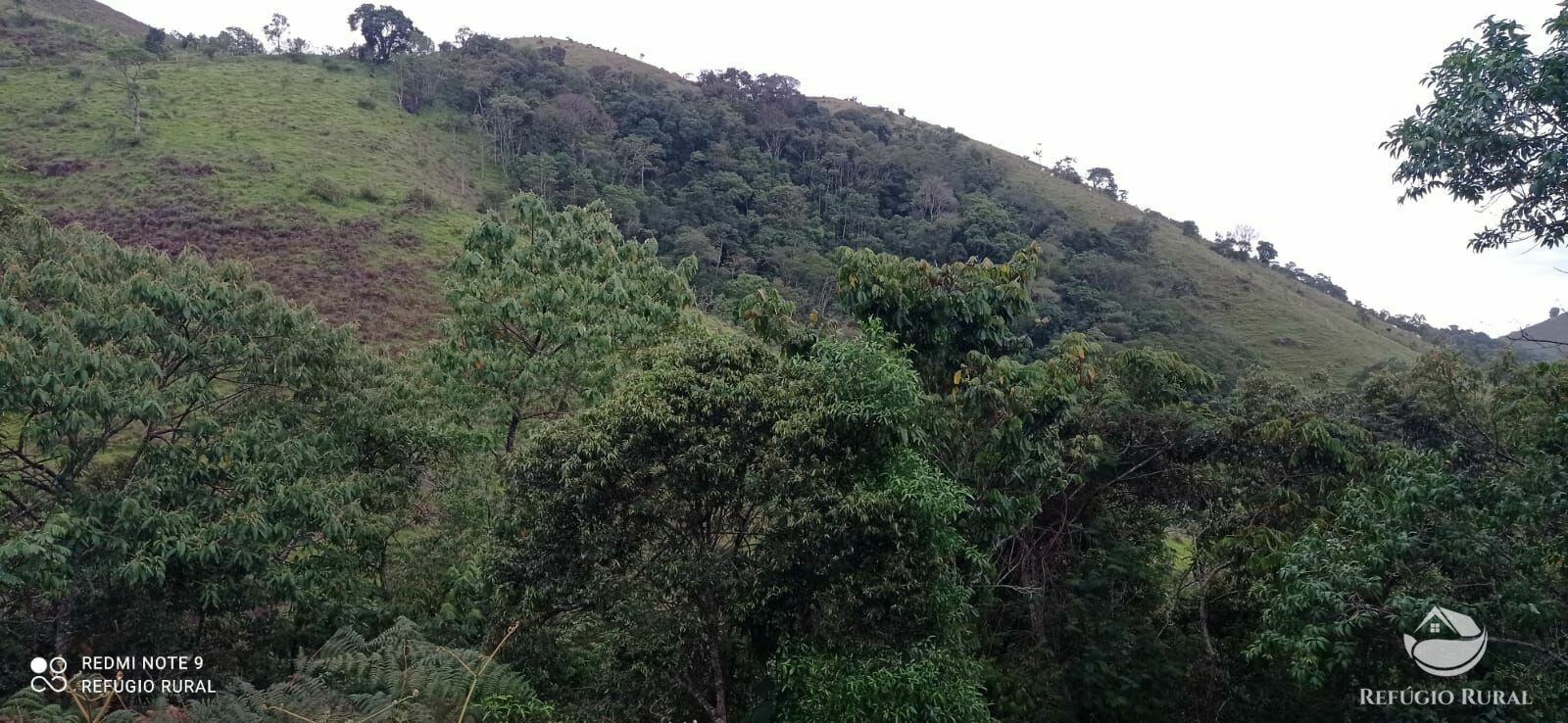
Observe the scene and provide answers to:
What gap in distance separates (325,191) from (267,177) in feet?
10.1

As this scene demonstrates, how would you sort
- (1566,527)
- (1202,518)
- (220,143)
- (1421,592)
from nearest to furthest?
(1566,527) < (1421,592) < (1202,518) < (220,143)

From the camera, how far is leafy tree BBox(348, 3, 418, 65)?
55.6 m

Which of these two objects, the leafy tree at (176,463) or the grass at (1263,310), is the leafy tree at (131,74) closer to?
the leafy tree at (176,463)

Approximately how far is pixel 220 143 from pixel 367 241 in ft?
38.1

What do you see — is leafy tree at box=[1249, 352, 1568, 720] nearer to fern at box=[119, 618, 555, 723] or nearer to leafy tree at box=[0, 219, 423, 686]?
fern at box=[119, 618, 555, 723]

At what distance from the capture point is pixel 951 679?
6.97 meters

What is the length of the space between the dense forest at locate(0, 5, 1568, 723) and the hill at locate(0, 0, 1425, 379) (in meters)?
17.8

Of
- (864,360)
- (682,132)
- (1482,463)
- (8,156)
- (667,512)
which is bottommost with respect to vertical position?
(8,156)

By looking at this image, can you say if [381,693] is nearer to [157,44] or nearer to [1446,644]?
[1446,644]

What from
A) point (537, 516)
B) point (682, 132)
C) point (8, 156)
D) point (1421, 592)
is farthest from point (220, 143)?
point (1421, 592)

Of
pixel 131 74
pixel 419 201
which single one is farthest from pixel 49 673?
pixel 131 74

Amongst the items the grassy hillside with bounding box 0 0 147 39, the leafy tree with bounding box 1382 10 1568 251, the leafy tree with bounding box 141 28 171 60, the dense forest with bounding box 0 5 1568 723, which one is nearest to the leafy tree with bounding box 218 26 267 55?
the leafy tree with bounding box 141 28 171 60

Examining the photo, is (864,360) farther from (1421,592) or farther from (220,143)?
(220,143)

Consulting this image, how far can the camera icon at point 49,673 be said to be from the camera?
718 centimetres
